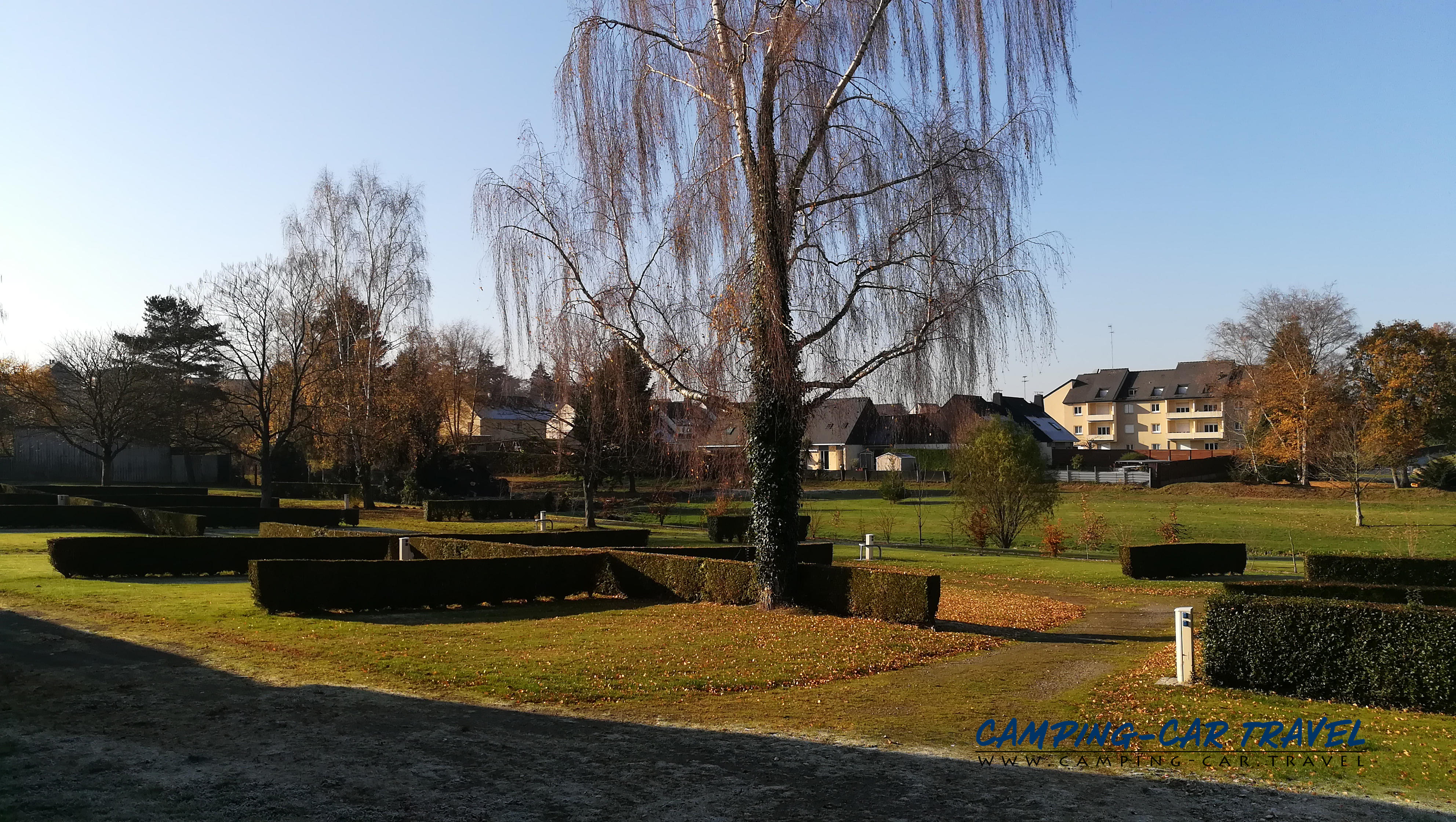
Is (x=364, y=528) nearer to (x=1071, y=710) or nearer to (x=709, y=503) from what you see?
(x=709, y=503)

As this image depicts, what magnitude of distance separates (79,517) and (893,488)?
32751 mm

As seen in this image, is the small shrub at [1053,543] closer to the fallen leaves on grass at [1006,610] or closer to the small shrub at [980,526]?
the small shrub at [980,526]

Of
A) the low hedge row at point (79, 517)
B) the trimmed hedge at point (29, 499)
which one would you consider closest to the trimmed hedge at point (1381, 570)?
the low hedge row at point (79, 517)

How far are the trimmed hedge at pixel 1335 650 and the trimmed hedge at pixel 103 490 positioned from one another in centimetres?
3765

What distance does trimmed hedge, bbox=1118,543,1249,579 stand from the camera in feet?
71.7

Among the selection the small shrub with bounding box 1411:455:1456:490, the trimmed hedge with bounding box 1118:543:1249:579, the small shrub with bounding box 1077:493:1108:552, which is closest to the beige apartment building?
the small shrub with bounding box 1411:455:1456:490

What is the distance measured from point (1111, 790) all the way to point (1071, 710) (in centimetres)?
244

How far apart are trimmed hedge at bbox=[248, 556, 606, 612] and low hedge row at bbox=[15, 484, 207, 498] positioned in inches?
1032

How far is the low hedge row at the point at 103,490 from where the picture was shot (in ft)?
128

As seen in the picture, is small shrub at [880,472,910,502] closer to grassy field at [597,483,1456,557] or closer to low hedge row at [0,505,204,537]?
grassy field at [597,483,1456,557]

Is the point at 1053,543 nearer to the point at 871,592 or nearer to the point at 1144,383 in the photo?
the point at 871,592

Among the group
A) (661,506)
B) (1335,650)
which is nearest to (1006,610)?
(1335,650)

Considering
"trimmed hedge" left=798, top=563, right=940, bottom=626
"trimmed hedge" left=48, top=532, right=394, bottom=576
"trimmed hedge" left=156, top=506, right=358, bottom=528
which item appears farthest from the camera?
"trimmed hedge" left=156, top=506, right=358, bottom=528

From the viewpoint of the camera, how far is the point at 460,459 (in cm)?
5056
